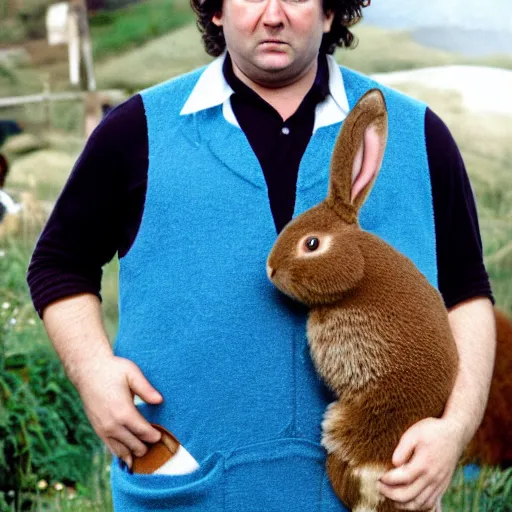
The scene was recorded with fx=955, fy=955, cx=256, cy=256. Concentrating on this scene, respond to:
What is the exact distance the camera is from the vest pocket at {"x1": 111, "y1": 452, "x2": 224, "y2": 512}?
145 centimetres

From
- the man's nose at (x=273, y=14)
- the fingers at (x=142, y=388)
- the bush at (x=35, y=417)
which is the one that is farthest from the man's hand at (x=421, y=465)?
the bush at (x=35, y=417)

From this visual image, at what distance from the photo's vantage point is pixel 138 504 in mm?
1490

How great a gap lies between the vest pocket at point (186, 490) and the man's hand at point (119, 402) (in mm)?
51

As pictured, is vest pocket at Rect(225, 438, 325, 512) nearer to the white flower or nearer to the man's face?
the man's face

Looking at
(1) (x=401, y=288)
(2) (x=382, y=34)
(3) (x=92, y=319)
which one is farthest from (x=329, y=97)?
(2) (x=382, y=34)

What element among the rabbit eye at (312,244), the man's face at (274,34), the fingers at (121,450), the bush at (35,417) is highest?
the man's face at (274,34)

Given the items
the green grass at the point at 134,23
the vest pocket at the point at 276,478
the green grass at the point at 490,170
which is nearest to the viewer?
the vest pocket at the point at 276,478

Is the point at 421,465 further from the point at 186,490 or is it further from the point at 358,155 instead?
the point at 358,155

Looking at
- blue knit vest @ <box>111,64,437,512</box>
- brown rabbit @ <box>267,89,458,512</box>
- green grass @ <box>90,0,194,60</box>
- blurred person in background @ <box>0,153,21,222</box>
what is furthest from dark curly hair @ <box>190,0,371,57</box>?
blurred person in background @ <box>0,153,21,222</box>

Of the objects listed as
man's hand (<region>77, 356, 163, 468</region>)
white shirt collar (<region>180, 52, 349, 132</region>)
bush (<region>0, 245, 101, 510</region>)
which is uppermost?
white shirt collar (<region>180, 52, 349, 132</region>)

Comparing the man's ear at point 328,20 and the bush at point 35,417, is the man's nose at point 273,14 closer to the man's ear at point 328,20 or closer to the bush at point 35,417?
the man's ear at point 328,20

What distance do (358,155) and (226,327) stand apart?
329 millimetres

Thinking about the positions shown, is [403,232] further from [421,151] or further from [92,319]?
[92,319]

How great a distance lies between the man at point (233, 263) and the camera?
1.45m
